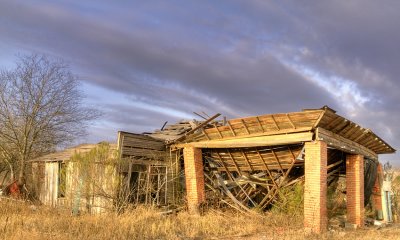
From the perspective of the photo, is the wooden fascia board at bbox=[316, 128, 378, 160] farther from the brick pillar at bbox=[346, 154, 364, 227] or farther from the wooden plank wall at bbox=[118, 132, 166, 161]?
the wooden plank wall at bbox=[118, 132, 166, 161]

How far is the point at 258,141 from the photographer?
15531mm

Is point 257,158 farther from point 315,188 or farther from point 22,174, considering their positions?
point 22,174

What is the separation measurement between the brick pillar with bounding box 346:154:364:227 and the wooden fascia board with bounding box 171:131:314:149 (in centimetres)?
412

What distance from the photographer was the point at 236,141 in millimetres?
16141

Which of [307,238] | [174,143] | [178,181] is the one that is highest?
[174,143]

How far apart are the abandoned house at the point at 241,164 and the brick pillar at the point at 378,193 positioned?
1596 millimetres

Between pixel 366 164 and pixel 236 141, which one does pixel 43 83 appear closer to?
pixel 236 141

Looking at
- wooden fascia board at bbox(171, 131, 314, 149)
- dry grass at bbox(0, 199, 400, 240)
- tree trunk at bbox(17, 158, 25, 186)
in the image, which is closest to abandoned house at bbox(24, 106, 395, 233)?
wooden fascia board at bbox(171, 131, 314, 149)

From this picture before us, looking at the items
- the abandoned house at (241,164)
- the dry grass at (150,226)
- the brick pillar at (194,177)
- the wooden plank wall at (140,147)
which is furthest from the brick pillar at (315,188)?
the wooden plank wall at (140,147)

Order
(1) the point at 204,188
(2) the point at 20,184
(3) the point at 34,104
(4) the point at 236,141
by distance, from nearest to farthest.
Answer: (4) the point at 236,141 < (1) the point at 204,188 < (2) the point at 20,184 < (3) the point at 34,104

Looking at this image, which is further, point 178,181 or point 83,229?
point 178,181

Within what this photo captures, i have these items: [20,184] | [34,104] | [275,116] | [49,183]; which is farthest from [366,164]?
[34,104]

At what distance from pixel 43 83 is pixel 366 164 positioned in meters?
21.5

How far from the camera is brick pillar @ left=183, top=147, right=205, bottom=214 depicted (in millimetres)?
17250
